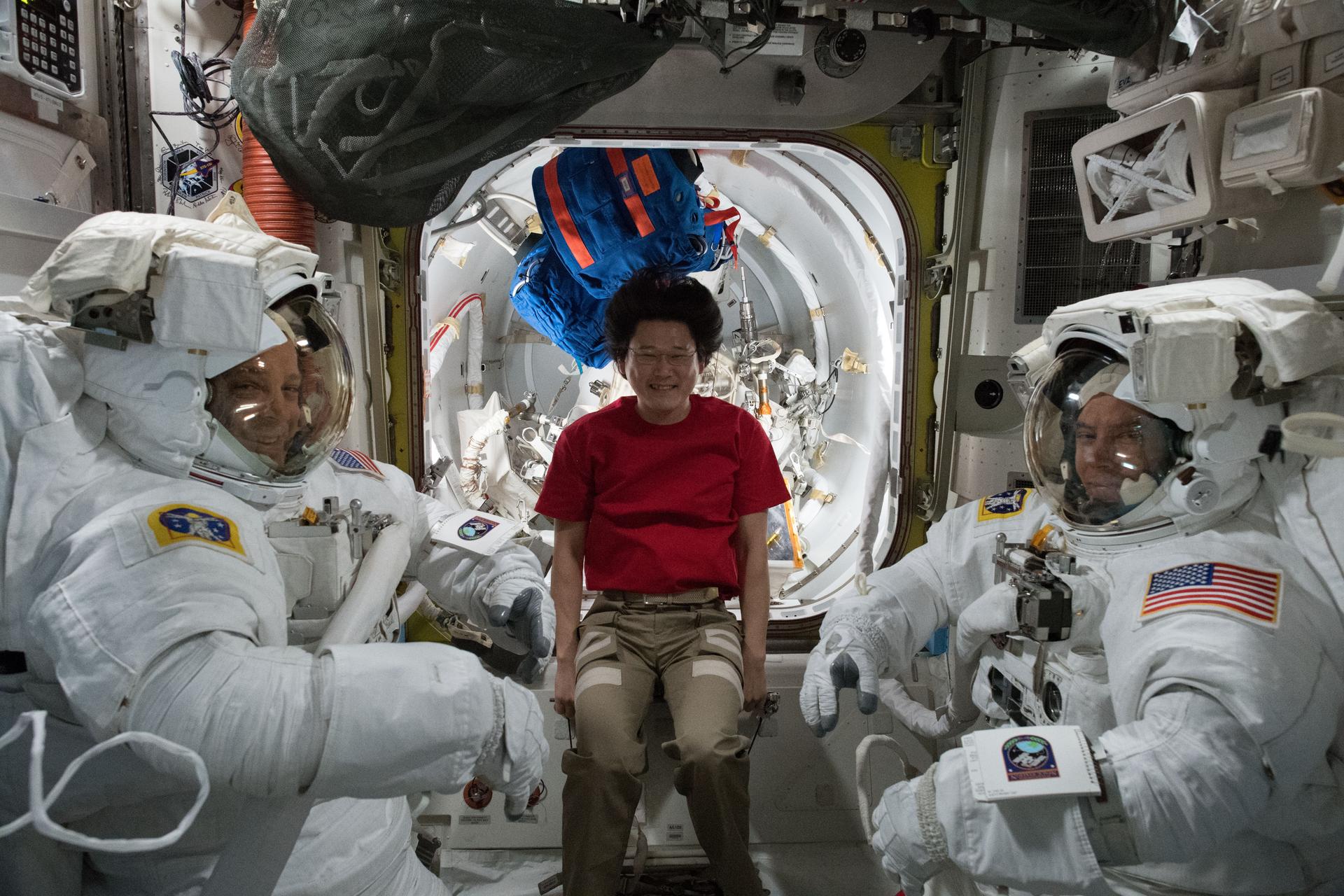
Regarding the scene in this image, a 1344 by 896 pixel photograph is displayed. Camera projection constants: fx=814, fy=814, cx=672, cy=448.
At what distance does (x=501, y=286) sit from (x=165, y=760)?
158 inches

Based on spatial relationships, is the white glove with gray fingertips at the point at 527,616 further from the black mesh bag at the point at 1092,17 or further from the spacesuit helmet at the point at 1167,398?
the black mesh bag at the point at 1092,17

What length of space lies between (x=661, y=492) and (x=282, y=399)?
1.12m

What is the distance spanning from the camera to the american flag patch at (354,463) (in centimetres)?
194

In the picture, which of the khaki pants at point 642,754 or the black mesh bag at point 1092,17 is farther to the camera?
the khaki pants at point 642,754

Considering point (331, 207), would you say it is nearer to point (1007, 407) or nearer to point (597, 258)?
point (597, 258)

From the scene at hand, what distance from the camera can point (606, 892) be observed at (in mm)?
1902

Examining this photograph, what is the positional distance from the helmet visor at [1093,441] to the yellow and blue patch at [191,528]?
4.95 ft

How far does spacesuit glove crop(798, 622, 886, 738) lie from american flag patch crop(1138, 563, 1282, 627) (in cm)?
70

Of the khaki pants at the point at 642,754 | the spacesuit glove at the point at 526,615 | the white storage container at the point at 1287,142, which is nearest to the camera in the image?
the white storage container at the point at 1287,142

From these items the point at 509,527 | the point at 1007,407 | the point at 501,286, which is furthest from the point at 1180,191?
the point at 501,286

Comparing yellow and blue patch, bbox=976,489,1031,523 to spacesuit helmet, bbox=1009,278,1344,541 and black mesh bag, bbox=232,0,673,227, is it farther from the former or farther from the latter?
black mesh bag, bbox=232,0,673,227

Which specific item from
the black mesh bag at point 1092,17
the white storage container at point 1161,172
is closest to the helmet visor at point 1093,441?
the white storage container at point 1161,172

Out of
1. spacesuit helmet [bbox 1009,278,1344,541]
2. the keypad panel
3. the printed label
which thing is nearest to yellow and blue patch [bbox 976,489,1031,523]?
spacesuit helmet [bbox 1009,278,1344,541]

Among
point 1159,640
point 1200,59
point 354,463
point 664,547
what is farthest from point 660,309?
point 1159,640
